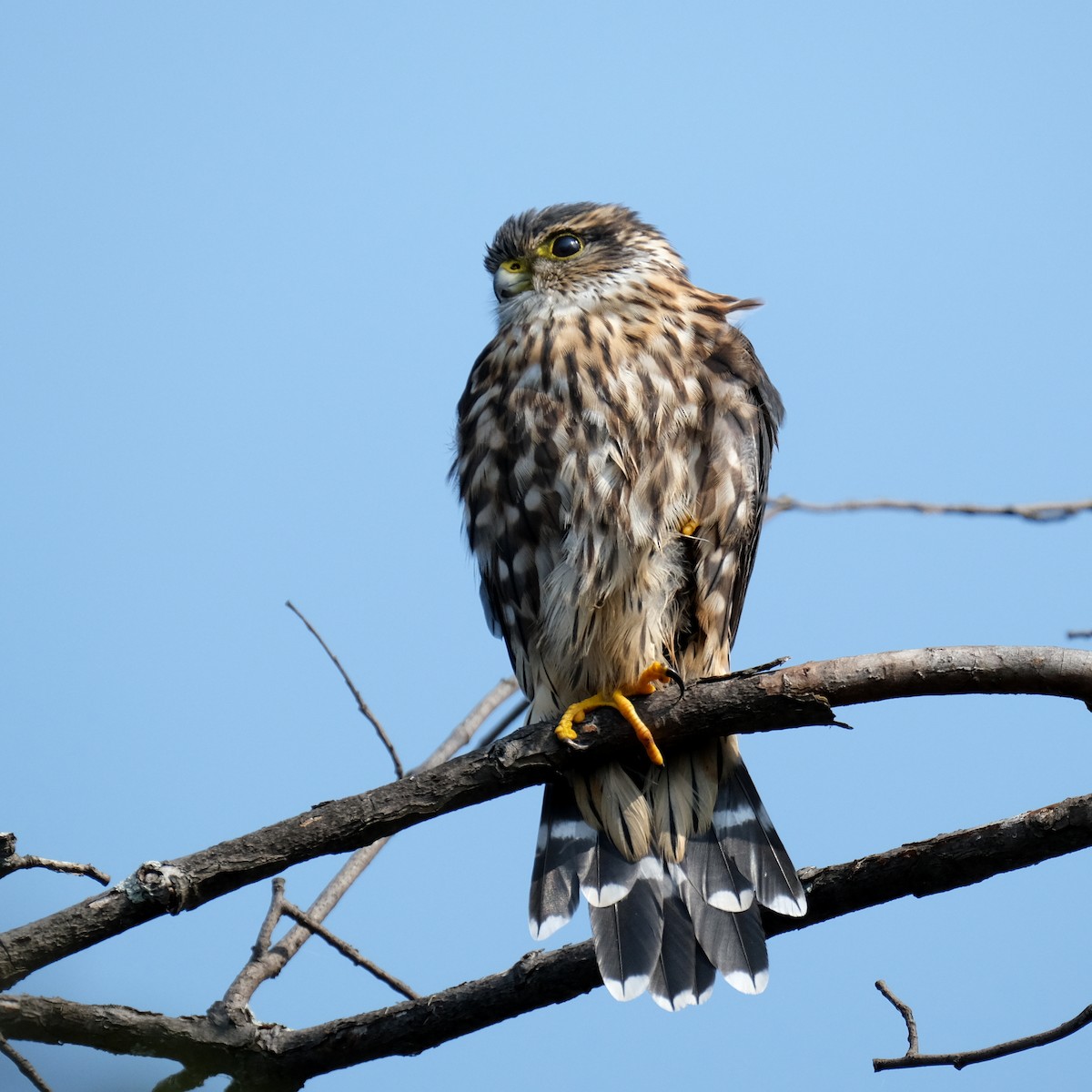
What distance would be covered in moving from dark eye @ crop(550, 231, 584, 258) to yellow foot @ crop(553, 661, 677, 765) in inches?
51.6

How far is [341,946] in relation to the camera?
240 centimetres

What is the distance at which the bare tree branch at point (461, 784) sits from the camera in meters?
1.96

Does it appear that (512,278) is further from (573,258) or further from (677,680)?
(677,680)

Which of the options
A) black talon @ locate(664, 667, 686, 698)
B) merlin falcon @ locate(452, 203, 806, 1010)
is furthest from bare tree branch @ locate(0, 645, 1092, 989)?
merlin falcon @ locate(452, 203, 806, 1010)

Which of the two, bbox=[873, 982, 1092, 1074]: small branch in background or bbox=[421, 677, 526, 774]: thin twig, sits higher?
bbox=[421, 677, 526, 774]: thin twig

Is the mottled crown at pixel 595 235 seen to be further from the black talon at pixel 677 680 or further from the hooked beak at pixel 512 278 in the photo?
the black talon at pixel 677 680

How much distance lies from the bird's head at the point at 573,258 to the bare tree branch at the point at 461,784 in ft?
4.43

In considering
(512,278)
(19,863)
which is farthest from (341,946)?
(512,278)

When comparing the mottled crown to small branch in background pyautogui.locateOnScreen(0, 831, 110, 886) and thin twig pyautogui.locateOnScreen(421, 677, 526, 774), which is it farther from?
small branch in background pyautogui.locateOnScreen(0, 831, 110, 886)

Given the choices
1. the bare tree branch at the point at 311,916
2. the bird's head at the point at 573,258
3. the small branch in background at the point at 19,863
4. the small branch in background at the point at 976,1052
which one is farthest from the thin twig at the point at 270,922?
the bird's head at the point at 573,258

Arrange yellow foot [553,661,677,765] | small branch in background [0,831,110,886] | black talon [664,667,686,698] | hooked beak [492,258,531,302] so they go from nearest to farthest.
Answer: small branch in background [0,831,110,886] < black talon [664,667,686,698] < yellow foot [553,661,677,765] < hooked beak [492,258,531,302]

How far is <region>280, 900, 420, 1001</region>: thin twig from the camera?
7.68 feet

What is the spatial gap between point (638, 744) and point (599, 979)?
1.65ft

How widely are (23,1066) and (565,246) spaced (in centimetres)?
244
